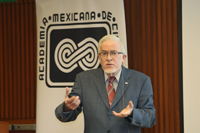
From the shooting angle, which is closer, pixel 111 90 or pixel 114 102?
pixel 114 102

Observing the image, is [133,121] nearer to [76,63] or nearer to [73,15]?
[76,63]

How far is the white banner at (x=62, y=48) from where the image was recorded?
356 cm

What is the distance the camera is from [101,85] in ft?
7.49

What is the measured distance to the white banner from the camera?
3564 millimetres
